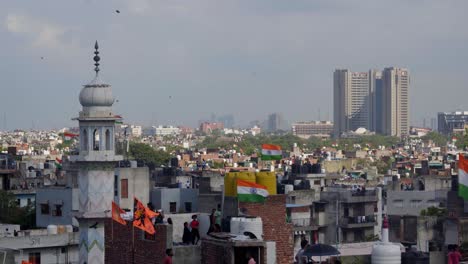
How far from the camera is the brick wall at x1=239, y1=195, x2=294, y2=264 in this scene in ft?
75.0

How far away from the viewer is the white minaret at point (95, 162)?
24844 mm

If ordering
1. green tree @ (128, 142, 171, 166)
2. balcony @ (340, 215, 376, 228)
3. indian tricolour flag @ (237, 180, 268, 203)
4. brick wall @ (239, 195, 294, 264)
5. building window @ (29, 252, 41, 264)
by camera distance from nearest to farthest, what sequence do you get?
brick wall @ (239, 195, 294, 264), indian tricolour flag @ (237, 180, 268, 203), building window @ (29, 252, 41, 264), balcony @ (340, 215, 376, 228), green tree @ (128, 142, 171, 166)

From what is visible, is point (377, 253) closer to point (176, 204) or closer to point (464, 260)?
point (464, 260)

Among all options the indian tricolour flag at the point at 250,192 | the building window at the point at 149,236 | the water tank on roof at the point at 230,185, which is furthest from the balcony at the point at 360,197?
the building window at the point at 149,236

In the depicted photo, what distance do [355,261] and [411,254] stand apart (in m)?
1.95

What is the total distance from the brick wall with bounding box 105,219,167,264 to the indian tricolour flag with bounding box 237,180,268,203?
6.20ft

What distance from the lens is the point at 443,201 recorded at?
1987 inches

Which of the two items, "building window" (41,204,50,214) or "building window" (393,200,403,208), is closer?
"building window" (41,204,50,214)

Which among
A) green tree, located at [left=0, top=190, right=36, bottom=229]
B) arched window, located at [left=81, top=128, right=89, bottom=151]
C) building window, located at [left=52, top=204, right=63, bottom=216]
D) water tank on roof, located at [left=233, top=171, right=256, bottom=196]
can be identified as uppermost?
arched window, located at [left=81, top=128, right=89, bottom=151]

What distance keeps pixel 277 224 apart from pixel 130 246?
2.41 metres

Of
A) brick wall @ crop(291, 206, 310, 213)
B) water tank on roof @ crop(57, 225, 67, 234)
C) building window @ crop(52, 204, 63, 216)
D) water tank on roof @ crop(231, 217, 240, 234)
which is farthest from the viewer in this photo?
brick wall @ crop(291, 206, 310, 213)

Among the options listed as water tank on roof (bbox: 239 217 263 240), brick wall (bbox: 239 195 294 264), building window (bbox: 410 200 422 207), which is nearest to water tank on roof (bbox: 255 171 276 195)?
brick wall (bbox: 239 195 294 264)

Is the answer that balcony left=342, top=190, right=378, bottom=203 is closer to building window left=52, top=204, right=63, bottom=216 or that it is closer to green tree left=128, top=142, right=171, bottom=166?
building window left=52, top=204, right=63, bottom=216

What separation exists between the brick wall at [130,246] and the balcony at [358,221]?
2453cm
